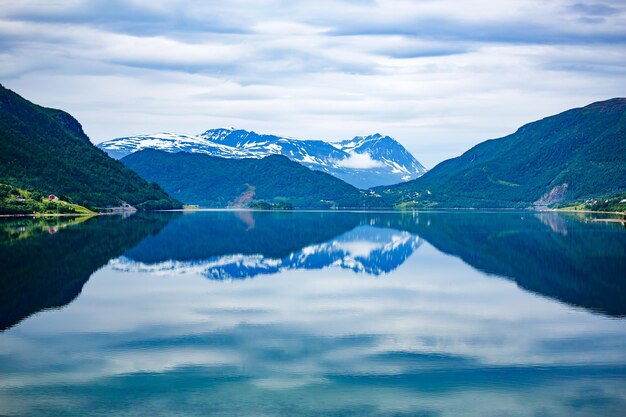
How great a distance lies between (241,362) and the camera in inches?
1421

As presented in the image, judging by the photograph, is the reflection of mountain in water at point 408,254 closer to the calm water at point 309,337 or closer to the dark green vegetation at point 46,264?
the calm water at point 309,337

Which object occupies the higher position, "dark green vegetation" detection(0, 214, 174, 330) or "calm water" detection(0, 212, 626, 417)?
"dark green vegetation" detection(0, 214, 174, 330)

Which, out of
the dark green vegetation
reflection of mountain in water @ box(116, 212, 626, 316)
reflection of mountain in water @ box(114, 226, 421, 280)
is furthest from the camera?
reflection of mountain in water @ box(114, 226, 421, 280)

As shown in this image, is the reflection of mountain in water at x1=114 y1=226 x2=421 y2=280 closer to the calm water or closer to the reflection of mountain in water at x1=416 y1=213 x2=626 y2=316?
the calm water

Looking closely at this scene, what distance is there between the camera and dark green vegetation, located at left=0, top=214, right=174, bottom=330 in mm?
53156

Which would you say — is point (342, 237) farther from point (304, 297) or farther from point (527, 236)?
point (304, 297)

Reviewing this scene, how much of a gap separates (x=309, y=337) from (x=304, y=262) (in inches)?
1856

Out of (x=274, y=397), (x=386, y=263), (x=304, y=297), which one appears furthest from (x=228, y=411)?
(x=386, y=263)

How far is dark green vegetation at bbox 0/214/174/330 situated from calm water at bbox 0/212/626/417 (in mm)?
376

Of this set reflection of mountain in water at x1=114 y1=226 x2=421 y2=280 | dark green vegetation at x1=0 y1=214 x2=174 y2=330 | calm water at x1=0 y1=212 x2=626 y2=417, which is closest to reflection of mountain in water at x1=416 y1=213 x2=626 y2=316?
calm water at x1=0 y1=212 x2=626 y2=417

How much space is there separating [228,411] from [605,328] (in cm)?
2713

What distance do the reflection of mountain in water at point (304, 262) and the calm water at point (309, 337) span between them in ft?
1.85

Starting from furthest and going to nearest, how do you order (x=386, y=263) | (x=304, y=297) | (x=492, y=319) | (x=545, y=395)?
(x=386, y=263) < (x=304, y=297) < (x=492, y=319) < (x=545, y=395)

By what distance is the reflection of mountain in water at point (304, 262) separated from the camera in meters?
79.0
